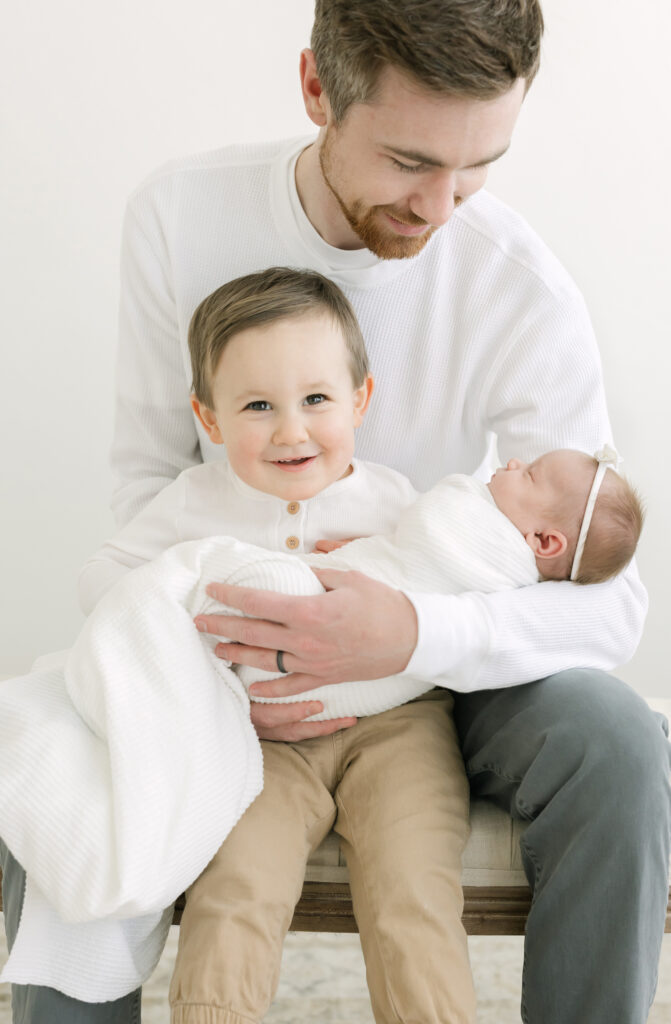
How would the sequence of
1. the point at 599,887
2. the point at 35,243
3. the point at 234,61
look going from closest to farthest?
the point at 599,887 → the point at 234,61 → the point at 35,243

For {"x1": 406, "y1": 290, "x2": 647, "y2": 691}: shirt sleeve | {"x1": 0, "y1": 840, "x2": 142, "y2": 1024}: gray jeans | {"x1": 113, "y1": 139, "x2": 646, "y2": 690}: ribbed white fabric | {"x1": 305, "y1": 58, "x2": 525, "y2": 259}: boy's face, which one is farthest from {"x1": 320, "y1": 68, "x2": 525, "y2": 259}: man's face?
{"x1": 0, "y1": 840, "x2": 142, "y2": 1024}: gray jeans

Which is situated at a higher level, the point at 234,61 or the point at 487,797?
the point at 234,61

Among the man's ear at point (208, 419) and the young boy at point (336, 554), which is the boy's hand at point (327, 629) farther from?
the man's ear at point (208, 419)

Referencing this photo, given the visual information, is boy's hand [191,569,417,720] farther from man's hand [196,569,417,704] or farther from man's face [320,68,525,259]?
man's face [320,68,525,259]

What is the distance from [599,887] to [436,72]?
102 cm

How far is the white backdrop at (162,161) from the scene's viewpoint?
250 centimetres

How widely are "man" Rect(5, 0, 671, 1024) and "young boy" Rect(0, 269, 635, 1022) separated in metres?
0.07

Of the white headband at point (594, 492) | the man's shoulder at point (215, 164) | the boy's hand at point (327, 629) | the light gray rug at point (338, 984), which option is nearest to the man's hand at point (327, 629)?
the boy's hand at point (327, 629)

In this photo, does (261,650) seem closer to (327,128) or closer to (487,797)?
(487,797)

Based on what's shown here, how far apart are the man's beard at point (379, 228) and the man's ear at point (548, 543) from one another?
0.47m

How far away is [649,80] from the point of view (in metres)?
2.58

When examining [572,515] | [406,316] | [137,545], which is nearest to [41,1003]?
[137,545]

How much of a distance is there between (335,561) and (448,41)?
0.69 meters

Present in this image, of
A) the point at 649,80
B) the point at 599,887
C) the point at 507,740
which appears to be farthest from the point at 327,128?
the point at 649,80
